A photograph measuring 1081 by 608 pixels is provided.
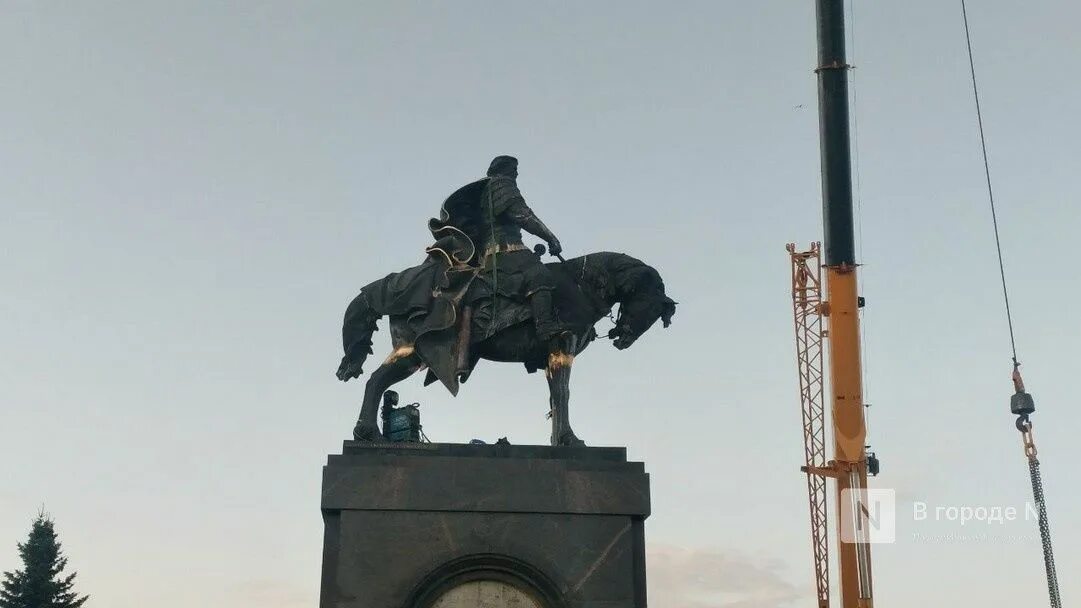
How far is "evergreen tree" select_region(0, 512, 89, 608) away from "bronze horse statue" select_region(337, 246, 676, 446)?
2812 cm

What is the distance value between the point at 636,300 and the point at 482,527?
395 centimetres

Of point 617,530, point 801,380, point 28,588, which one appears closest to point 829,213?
point 617,530

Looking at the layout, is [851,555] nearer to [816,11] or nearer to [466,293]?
[816,11]

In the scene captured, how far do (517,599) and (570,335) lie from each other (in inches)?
144

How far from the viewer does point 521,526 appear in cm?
1625

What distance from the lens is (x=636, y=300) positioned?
59.2 feet

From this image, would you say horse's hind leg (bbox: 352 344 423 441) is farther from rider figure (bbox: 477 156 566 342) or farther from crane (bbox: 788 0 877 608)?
crane (bbox: 788 0 877 608)

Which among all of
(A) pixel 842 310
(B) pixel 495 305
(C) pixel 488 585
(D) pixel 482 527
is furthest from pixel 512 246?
(A) pixel 842 310

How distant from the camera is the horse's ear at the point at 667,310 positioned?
18141mm

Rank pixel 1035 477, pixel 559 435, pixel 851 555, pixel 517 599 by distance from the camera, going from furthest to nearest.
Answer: pixel 851 555
pixel 1035 477
pixel 559 435
pixel 517 599

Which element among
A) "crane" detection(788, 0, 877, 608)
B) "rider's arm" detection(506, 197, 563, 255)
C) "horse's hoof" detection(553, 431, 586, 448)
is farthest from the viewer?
"crane" detection(788, 0, 877, 608)

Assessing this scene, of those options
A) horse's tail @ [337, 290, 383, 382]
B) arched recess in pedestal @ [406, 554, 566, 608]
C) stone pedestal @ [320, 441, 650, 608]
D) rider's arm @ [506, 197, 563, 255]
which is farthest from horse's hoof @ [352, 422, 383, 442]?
rider's arm @ [506, 197, 563, 255]

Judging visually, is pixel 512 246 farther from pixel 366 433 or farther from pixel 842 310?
pixel 842 310

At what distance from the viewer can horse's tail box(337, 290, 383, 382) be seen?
18422 millimetres
